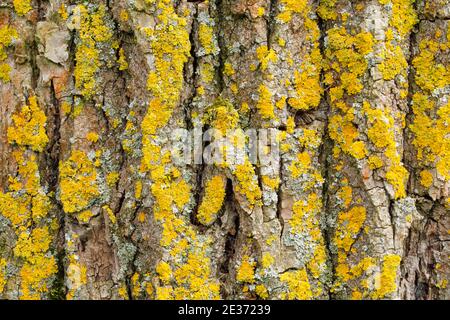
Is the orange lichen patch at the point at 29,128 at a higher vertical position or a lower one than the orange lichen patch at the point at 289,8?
lower

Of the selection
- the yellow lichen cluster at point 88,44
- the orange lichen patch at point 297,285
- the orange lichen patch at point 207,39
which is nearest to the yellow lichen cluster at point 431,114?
the orange lichen patch at point 297,285

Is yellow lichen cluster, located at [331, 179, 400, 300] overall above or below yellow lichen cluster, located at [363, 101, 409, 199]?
below

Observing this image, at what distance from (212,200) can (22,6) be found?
130 centimetres

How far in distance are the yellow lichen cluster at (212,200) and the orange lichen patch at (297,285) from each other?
1.37ft

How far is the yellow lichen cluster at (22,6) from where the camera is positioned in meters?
2.89

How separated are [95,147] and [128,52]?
47 cm

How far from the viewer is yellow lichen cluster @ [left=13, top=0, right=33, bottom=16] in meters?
2.89

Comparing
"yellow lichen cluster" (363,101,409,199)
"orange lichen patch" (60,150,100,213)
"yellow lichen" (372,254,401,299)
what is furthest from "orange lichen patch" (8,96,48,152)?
"yellow lichen" (372,254,401,299)

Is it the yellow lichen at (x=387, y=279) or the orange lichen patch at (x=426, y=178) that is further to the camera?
the orange lichen patch at (x=426, y=178)

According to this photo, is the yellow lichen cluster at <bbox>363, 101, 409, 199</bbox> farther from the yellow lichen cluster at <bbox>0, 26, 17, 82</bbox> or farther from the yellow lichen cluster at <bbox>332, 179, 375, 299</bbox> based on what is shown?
the yellow lichen cluster at <bbox>0, 26, 17, 82</bbox>

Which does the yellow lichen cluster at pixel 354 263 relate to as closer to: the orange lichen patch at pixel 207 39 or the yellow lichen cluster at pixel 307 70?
the yellow lichen cluster at pixel 307 70

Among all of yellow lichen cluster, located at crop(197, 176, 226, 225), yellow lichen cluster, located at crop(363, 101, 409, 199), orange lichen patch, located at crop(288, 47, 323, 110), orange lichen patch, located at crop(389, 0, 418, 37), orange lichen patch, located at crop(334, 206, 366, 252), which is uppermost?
orange lichen patch, located at crop(389, 0, 418, 37)

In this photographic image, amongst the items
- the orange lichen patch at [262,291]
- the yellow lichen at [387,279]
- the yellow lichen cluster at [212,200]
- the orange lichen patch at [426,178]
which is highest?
the orange lichen patch at [426,178]
